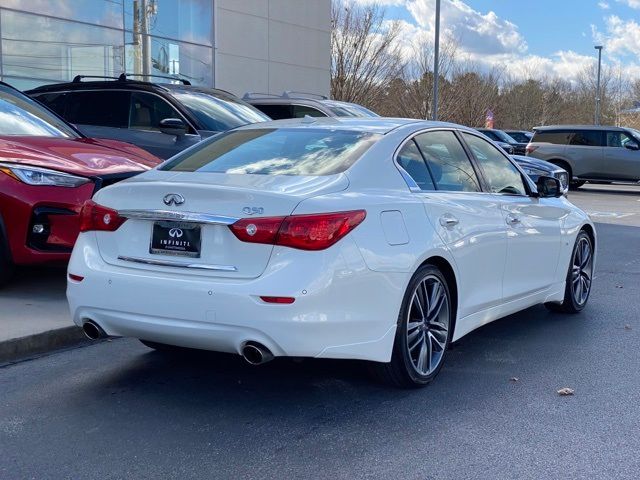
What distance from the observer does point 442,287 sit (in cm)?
485

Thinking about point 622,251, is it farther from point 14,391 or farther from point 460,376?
point 14,391

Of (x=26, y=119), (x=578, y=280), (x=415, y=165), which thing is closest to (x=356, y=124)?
(x=415, y=165)

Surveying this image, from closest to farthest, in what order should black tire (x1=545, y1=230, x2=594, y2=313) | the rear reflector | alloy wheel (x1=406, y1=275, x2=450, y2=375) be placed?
the rear reflector < alloy wheel (x1=406, y1=275, x2=450, y2=375) < black tire (x1=545, y1=230, x2=594, y2=313)

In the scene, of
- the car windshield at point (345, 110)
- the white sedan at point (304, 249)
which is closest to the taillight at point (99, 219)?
the white sedan at point (304, 249)

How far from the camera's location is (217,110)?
395 inches

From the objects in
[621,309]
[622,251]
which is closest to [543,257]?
[621,309]

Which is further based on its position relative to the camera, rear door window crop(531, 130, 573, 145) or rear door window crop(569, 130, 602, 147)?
rear door window crop(531, 130, 573, 145)

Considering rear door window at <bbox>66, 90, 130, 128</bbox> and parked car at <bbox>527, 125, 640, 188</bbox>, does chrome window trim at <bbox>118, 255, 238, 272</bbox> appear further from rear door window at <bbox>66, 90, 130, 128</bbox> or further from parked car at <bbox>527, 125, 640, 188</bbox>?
parked car at <bbox>527, 125, 640, 188</bbox>

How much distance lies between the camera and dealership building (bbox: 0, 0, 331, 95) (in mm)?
17344

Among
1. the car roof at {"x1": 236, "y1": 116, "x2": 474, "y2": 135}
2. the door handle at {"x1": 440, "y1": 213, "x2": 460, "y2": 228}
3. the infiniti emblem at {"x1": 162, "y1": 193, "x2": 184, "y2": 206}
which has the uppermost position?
the car roof at {"x1": 236, "y1": 116, "x2": 474, "y2": 135}

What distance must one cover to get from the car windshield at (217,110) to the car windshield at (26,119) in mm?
2118

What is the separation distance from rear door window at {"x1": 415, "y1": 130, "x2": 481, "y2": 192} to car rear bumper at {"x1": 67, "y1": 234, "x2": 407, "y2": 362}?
1.10 metres

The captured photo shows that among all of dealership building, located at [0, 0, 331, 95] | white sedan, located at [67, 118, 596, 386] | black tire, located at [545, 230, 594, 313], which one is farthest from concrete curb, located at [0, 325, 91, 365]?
dealership building, located at [0, 0, 331, 95]

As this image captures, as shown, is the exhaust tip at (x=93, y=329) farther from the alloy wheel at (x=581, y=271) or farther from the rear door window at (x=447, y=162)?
the alloy wheel at (x=581, y=271)
